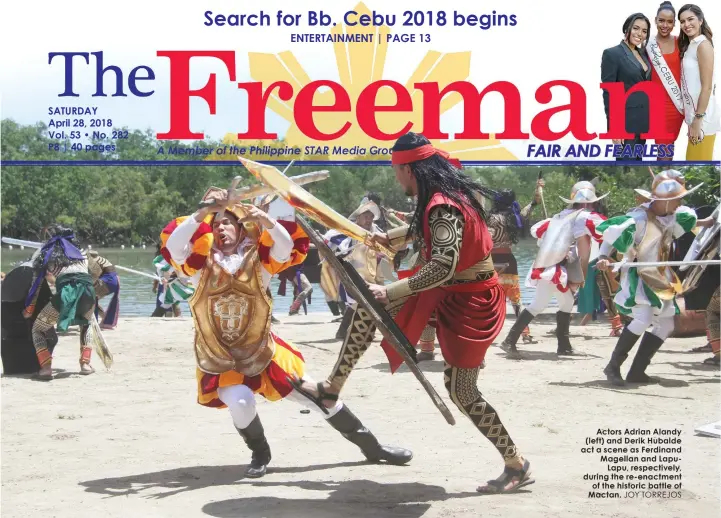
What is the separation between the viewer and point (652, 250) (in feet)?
28.2

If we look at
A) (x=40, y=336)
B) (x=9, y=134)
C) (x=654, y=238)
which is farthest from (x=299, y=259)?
(x=9, y=134)

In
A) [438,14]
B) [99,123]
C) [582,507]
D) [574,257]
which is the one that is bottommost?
[582,507]

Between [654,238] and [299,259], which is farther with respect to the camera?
[654,238]

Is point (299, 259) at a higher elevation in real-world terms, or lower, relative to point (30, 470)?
higher

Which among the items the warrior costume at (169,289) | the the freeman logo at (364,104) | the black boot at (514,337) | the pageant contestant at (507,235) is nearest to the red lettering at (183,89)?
the the freeman logo at (364,104)

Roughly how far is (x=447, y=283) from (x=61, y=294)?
5.63 meters

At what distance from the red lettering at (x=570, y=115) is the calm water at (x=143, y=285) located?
5.87m

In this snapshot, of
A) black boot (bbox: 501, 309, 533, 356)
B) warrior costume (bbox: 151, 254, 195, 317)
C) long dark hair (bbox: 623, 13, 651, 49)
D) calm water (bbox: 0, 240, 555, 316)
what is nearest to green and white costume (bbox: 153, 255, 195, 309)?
warrior costume (bbox: 151, 254, 195, 317)

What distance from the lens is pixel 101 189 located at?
4350 cm

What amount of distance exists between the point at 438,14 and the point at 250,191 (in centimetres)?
246

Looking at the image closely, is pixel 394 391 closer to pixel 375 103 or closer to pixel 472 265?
pixel 375 103

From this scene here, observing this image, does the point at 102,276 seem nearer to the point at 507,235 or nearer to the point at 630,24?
the point at 507,235

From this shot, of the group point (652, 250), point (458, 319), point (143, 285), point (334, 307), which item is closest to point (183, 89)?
point (458, 319)

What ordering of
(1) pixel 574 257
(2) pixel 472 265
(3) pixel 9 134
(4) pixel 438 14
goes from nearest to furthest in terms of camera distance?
(2) pixel 472 265
(4) pixel 438 14
(1) pixel 574 257
(3) pixel 9 134
